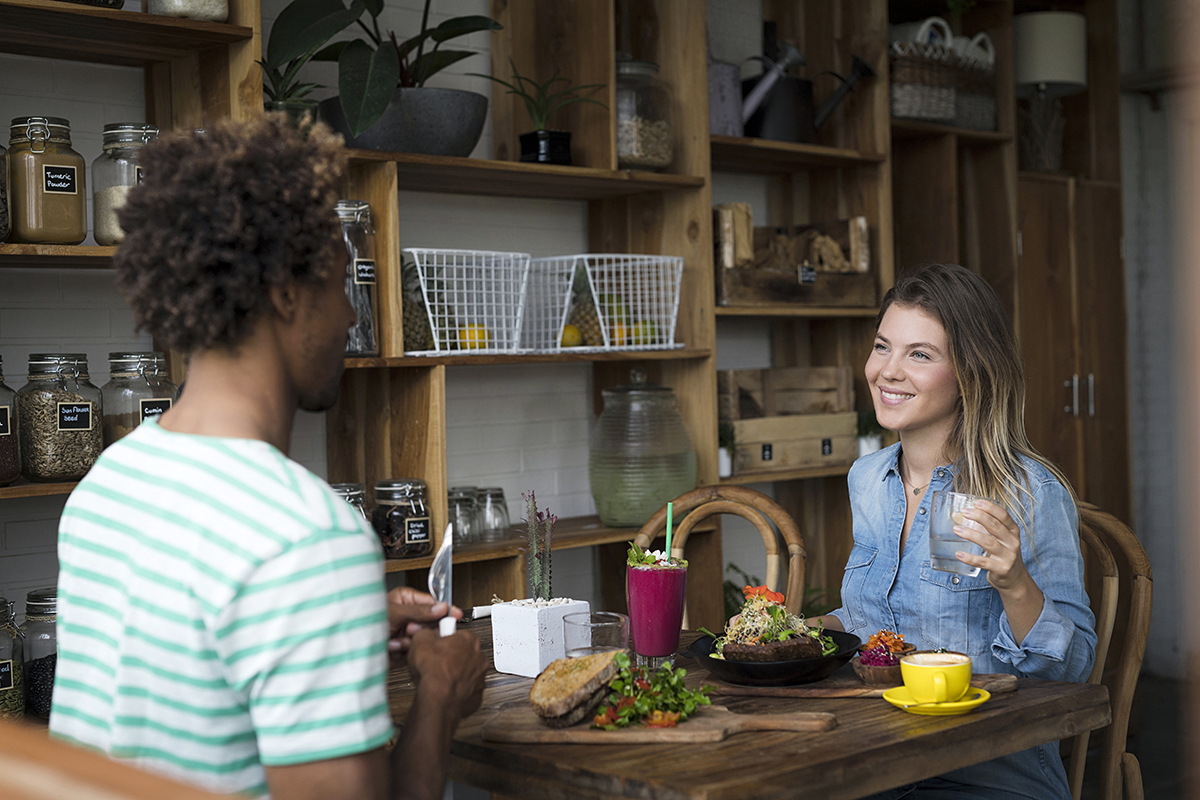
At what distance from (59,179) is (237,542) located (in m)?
1.47

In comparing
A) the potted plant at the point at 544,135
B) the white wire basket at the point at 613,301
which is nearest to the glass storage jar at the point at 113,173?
the potted plant at the point at 544,135

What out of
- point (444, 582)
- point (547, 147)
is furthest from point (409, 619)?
point (547, 147)

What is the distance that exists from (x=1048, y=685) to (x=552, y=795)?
28.3 inches

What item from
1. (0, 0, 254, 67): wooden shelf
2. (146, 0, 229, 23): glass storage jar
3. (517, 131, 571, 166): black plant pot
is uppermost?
(146, 0, 229, 23): glass storage jar

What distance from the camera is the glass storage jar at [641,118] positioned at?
3104mm

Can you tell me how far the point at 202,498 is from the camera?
1.04 metres

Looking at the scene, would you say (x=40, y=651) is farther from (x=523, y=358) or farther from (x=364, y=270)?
(x=523, y=358)

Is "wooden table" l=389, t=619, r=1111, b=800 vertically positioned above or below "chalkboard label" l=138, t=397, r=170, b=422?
below

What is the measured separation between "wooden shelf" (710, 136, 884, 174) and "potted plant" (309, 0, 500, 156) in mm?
831

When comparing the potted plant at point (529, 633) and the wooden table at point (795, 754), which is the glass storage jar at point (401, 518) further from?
the wooden table at point (795, 754)

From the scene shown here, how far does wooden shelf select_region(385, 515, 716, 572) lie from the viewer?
264 cm

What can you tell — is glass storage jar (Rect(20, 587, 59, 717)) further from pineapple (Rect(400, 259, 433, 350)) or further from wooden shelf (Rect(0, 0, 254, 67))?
wooden shelf (Rect(0, 0, 254, 67))

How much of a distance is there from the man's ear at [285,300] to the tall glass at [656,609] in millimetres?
759

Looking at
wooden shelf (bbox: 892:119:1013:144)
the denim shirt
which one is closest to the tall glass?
the denim shirt
